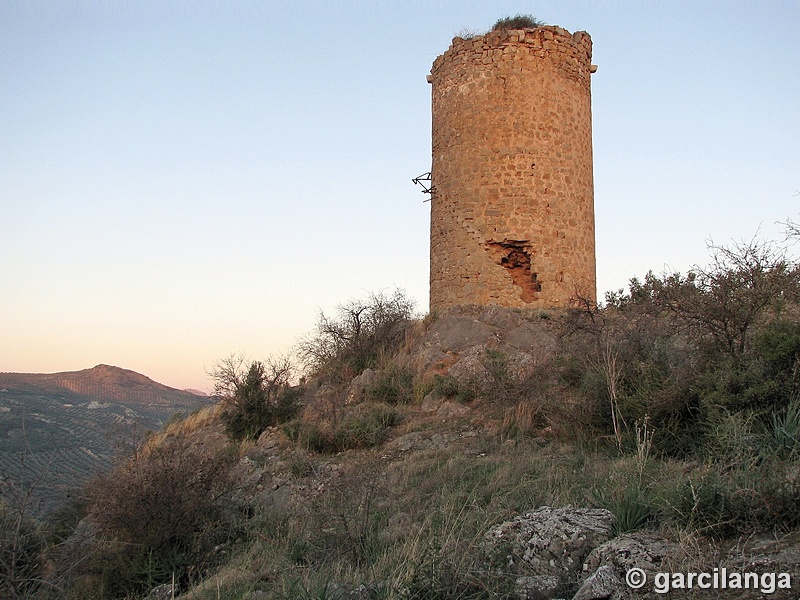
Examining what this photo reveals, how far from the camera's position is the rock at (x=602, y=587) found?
3355 mm

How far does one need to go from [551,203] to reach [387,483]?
751 cm

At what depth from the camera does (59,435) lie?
22.7 feet

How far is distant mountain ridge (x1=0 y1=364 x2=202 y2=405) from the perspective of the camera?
16.3 meters

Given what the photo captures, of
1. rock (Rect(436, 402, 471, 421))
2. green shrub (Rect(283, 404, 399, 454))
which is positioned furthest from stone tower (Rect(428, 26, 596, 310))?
green shrub (Rect(283, 404, 399, 454))

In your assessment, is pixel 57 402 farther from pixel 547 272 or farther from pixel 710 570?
pixel 710 570

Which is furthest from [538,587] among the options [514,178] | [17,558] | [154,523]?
[514,178]

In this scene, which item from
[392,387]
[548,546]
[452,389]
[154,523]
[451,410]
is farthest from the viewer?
[392,387]

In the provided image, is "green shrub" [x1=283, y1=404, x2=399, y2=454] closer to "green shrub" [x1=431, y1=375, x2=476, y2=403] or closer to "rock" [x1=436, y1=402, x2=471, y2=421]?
"rock" [x1=436, y1=402, x2=471, y2=421]

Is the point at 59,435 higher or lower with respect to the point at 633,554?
higher

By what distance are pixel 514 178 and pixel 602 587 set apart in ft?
32.7

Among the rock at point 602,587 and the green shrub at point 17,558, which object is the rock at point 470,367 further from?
the rock at point 602,587

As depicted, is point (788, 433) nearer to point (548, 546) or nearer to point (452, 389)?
point (548, 546)

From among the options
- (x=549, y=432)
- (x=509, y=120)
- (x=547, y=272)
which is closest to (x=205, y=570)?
(x=549, y=432)

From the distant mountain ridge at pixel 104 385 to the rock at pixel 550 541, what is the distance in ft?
37.4
